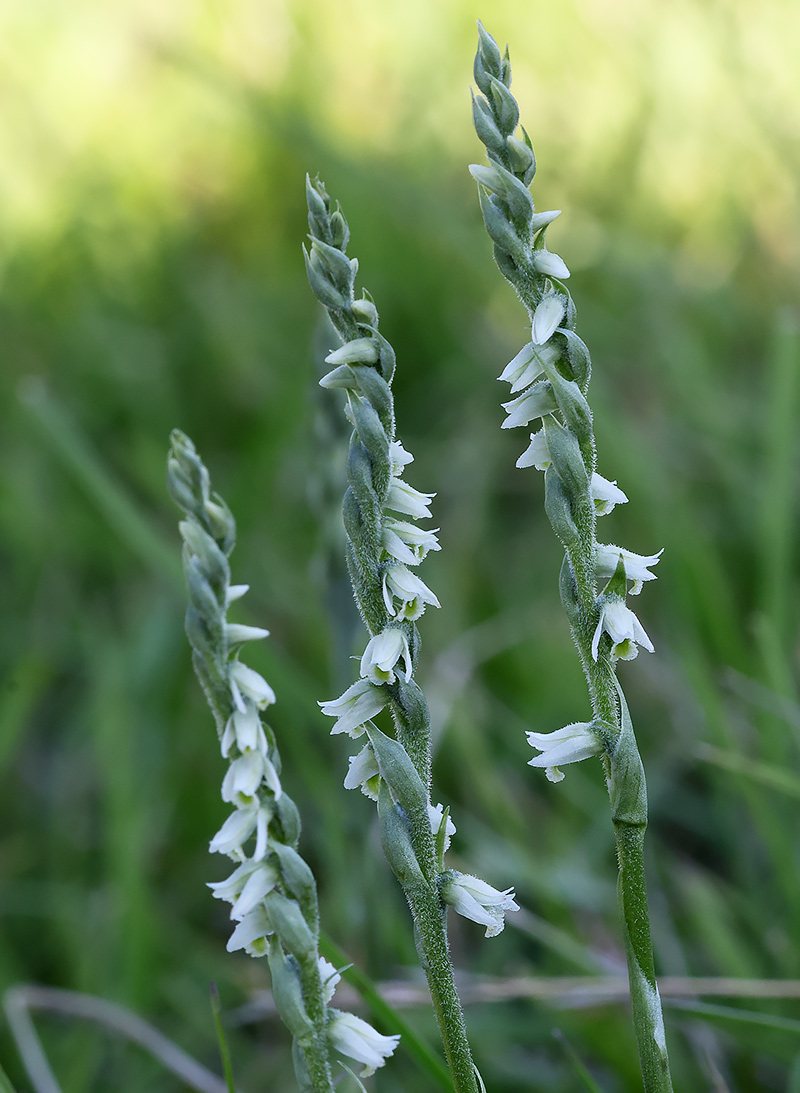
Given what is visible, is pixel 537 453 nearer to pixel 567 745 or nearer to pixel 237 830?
pixel 567 745

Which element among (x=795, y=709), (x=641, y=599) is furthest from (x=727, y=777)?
(x=641, y=599)

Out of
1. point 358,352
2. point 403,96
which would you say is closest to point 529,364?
point 358,352

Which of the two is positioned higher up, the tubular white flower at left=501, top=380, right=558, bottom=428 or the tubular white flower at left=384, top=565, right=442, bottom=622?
the tubular white flower at left=501, top=380, right=558, bottom=428

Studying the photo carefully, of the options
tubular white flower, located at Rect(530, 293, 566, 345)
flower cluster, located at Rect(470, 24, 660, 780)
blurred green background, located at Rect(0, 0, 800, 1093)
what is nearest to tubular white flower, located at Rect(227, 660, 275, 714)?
flower cluster, located at Rect(470, 24, 660, 780)

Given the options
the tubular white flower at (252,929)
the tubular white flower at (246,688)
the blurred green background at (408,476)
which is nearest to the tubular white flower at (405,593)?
the tubular white flower at (246,688)

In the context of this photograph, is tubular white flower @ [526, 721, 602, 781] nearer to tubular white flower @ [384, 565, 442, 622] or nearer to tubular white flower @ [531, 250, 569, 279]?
tubular white flower @ [384, 565, 442, 622]

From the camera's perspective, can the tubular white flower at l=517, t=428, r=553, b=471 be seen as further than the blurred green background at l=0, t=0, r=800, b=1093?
No

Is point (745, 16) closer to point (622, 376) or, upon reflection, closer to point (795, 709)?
point (622, 376)

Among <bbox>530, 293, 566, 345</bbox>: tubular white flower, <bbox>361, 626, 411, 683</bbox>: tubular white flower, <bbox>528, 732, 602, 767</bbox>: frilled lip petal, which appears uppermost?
<bbox>530, 293, 566, 345</bbox>: tubular white flower
